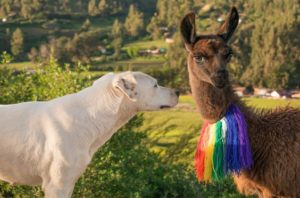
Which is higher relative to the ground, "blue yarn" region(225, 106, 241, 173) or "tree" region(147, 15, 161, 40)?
"blue yarn" region(225, 106, 241, 173)

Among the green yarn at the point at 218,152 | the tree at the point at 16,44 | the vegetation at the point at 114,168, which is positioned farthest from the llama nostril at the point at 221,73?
the tree at the point at 16,44

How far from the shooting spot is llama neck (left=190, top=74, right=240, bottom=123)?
576 centimetres

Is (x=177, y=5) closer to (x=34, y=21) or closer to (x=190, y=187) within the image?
(x=34, y=21)

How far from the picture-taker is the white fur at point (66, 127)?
499 centimetres

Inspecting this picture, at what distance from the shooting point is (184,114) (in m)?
40.2

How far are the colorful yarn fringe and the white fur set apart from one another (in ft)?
2.65

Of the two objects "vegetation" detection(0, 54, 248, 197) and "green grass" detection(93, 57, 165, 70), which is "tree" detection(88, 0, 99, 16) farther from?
"vegetation" detection(0, 54, 248, 197)

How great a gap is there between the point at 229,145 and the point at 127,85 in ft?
4.79

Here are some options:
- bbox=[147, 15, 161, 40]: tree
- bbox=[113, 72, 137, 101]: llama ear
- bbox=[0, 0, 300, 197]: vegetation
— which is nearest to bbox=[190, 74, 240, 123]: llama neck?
bbox=[113, 72, 137, 101]: llama ear

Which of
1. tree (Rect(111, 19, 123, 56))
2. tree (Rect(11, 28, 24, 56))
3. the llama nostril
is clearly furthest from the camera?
tree (Rect(111, 19, 123, 56))

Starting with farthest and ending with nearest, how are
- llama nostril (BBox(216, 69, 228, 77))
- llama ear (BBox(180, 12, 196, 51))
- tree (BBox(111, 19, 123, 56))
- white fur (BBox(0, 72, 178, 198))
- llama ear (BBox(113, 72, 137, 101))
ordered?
tree (BBox(111, 19, 123, 56)), llama ear (BBox(180, 12, 196, 51)), llama nostril (BBox(216, 69, 228, 77)), llama ear (BBox(113, 72, 137, 101)), white fur (BBox(0, 72, 178, 198))

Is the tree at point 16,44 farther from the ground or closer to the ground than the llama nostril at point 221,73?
closer to the ground

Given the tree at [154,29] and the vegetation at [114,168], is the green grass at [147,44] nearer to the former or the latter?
the tree at [154,29]

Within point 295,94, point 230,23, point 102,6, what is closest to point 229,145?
point 230,23
